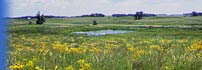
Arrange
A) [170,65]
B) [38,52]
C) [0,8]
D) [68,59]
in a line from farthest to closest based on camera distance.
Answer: [38,52], [68,59], [170,65], [0,8]

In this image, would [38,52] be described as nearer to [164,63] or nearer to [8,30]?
[164,63]

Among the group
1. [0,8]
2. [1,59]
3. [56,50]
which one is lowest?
[56,50]

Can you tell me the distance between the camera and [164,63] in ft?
21.6

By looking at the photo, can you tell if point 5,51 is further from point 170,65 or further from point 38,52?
point 38,52

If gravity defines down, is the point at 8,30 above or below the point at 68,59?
above

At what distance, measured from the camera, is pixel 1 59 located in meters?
0.91

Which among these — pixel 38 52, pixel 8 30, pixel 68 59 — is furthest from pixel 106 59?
pixel 8 30

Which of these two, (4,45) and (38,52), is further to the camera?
(38,52)

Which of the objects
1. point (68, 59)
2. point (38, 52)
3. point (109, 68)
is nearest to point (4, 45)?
point (109, 68)

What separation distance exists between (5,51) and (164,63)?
5.78 meters

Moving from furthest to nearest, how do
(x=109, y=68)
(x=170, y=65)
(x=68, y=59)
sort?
(x=68, y=59), (x=170, y=65), (x=109, y=68)

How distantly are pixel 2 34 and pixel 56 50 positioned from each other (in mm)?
8028

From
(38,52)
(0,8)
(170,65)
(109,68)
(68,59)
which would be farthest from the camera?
(38,52)

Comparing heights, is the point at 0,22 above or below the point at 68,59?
above
